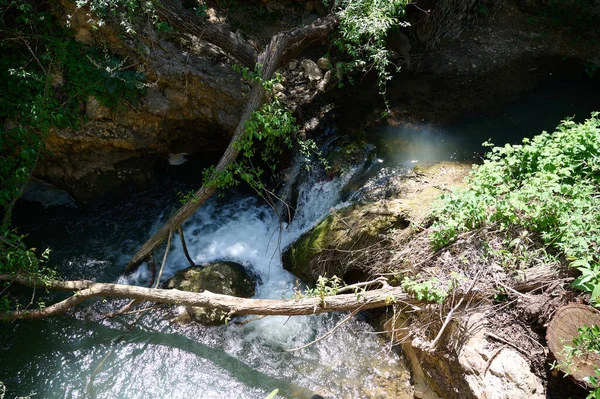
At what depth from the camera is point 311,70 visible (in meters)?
7.02

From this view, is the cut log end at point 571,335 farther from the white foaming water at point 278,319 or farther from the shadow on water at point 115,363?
the shadow on water at point 115,363

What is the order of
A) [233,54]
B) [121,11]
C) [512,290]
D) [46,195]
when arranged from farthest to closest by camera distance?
1. [46,195]
2. [233,54]
3. [121,11]
4. [512,290]

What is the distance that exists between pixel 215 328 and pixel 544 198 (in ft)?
11.7

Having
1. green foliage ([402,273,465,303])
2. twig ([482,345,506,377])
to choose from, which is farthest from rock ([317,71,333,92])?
twig ([482,345,506,377])

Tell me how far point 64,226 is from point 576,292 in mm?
6140

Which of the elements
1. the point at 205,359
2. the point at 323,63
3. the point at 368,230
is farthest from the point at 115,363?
the point at 323,63

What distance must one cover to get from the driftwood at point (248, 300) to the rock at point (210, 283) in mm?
723

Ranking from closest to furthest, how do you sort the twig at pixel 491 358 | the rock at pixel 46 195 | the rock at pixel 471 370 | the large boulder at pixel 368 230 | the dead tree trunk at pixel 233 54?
the rock at pixel 471 370
the twig at pixel 491 358
the large boulder at pixel 368 230
the dead tree trunk at pixel 233 54
the rock at pixel 46 195

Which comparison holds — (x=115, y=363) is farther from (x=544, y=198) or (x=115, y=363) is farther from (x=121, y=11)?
(x=544, y=198)

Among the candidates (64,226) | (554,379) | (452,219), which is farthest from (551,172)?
(64,226)

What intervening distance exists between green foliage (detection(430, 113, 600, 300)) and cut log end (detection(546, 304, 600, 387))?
0.64 feet

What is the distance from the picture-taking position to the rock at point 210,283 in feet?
16.1

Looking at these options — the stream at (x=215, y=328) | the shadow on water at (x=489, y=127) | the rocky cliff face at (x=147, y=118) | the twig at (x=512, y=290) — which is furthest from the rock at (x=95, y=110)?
the twig at (x=512, y=290)

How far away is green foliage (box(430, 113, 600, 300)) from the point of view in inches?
134
